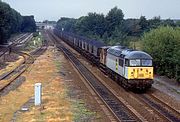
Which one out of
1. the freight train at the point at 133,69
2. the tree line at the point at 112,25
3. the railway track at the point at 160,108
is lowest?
the railway track at the point at 160,108

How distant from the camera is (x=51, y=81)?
3459cm

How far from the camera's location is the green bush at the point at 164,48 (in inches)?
1436

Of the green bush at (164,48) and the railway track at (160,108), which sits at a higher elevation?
the green bush at (164,48)

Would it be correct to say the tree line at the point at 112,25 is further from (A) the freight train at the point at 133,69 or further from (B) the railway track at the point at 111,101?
(A) the freight train at the point at 133,69

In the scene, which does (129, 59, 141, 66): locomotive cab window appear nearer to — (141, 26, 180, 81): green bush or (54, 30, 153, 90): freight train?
(54, 30, 153, 90): freight train

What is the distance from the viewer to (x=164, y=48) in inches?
1481

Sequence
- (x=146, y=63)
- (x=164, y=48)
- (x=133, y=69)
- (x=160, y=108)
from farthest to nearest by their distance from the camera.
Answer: (x=164, y=48), (x=146, y=63), (x=133, y=69), (x=160, y=108)

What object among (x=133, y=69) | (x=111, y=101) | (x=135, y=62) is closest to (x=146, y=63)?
(x=135, y=62)

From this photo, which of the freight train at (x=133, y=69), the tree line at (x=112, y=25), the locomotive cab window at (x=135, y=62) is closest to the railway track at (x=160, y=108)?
the freight train at (x=133, y=69)

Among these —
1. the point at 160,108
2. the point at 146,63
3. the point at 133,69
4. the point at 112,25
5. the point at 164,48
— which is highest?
the point at 112,25

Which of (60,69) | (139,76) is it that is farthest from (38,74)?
(139,76)

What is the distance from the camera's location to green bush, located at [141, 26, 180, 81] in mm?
36469

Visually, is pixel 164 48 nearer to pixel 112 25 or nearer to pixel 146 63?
pixel 146 63

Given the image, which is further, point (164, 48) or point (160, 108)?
point (164, 48)
